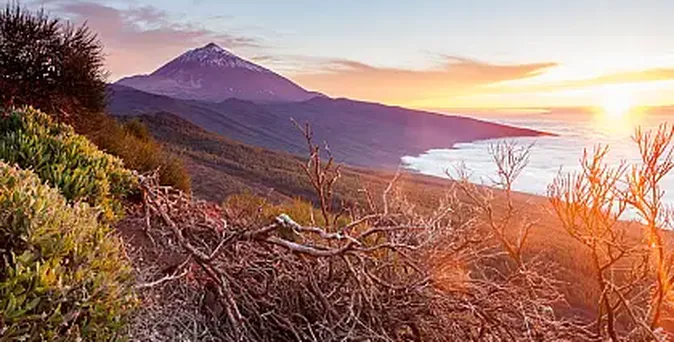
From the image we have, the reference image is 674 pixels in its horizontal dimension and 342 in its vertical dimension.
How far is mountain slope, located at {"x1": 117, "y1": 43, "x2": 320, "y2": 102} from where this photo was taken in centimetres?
13450

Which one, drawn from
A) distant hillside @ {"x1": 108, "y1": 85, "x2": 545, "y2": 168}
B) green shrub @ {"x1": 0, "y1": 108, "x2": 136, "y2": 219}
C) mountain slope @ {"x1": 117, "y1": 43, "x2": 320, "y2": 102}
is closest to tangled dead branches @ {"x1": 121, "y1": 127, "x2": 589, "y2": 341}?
green shrub @ {"x1": 0, "y1": 108, "x2": 136, "y2": 219}

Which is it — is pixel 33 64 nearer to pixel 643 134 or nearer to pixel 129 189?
pixel 129 189

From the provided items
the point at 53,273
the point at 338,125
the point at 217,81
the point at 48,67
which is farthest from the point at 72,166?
the point at 217,81

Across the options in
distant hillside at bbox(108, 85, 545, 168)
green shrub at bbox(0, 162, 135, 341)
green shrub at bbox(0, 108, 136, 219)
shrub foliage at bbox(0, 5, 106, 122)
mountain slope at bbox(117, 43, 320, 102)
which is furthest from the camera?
mountain slope at bbox(117, 43, 320, 102)

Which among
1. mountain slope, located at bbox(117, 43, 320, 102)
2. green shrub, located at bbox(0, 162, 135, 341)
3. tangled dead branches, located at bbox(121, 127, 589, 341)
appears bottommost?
tangled dead branches, located at bbox(121, 127, 589, 341)

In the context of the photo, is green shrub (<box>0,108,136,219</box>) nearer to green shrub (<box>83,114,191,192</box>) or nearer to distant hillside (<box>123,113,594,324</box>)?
distant hillside (<box>123,113,594,324</box>)

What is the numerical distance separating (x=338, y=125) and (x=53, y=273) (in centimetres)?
8380

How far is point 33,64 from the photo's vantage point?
8555 millimetres

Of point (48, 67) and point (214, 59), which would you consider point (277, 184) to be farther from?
point (214, 59)

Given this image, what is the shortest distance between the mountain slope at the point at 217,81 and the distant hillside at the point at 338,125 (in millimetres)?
33600

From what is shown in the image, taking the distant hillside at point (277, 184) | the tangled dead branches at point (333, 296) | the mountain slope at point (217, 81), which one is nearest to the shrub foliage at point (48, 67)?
the distant hillside at point (277, 184)

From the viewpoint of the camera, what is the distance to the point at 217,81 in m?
145

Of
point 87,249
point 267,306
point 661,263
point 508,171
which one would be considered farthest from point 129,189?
point 661,263

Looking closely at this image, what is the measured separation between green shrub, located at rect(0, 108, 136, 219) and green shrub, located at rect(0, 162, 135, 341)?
1.28 metres
